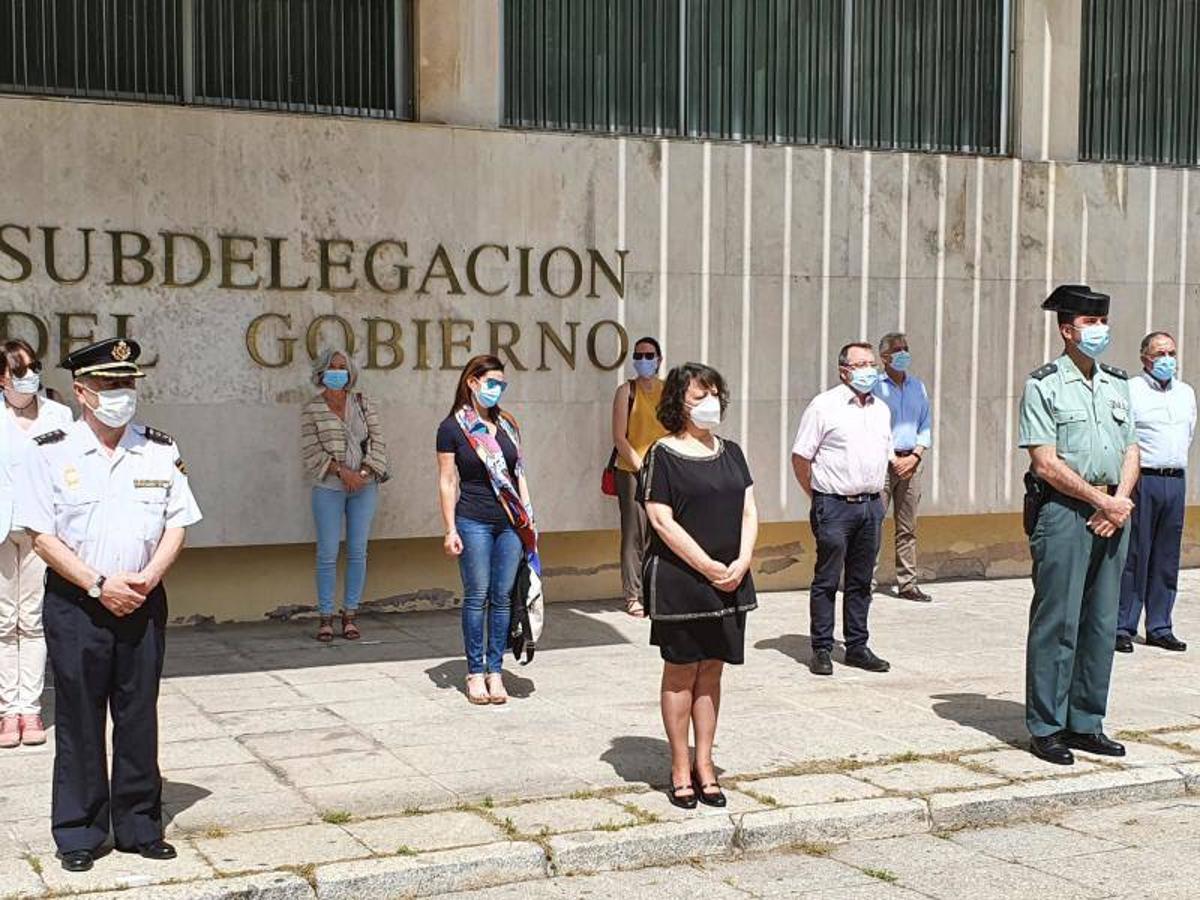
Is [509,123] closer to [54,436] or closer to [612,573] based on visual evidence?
[612,573]

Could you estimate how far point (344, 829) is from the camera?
6410 millimetres

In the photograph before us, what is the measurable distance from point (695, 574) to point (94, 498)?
93.8 inches

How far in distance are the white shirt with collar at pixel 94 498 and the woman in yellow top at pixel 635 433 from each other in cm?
575

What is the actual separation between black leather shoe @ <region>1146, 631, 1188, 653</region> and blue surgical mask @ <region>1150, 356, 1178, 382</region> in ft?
5.56

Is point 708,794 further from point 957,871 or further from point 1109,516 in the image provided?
point 1109,516

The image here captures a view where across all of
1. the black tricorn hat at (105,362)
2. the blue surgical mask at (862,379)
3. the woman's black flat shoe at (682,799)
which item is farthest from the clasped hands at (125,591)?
the blue surgical mask at (862,379)

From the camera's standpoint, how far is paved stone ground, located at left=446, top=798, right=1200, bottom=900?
600 centimetres

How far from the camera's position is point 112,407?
6.05m

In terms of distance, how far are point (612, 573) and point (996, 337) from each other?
3.69 m

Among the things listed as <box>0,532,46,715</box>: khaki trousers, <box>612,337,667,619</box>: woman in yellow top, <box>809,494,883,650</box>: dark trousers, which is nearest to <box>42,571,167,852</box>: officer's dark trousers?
<box>0,532,46,715</box>: khaki trousers

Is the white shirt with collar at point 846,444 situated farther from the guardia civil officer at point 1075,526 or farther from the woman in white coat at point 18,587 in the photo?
the woman in white coat at point 18,587

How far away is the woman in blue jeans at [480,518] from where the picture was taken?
344 inches

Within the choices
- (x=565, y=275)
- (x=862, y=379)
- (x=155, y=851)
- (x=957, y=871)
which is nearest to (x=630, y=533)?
(x=565, y=275)

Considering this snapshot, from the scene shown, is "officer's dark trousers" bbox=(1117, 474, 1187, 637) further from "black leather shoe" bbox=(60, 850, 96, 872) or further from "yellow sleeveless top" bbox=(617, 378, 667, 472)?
"black leather shoe" bbox=(60, 850, 96, 872)
